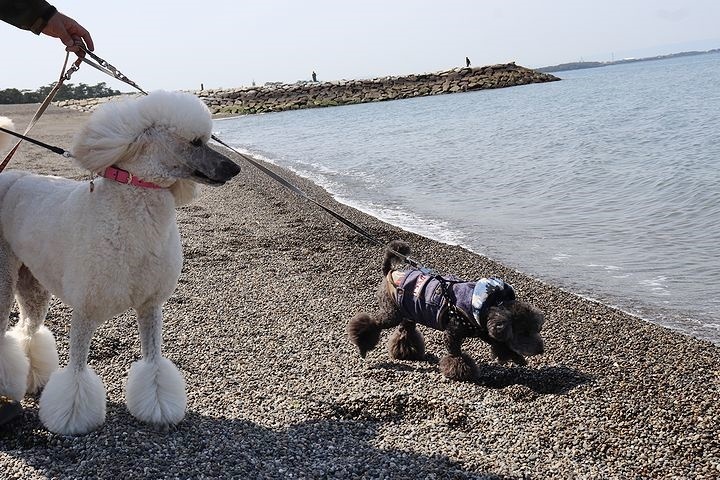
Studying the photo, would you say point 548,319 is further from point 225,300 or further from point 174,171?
point 174,171

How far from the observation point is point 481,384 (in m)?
4.90

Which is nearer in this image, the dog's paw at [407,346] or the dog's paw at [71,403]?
the dog's paw at [71,403]

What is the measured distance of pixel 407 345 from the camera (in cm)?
544

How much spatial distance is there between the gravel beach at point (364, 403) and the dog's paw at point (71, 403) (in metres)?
0.07

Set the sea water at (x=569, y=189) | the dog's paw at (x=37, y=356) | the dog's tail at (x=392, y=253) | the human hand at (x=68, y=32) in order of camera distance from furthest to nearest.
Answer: the sea water at (x=569, y=189) < the dog's tail at (x=392, y=253) < the dog's paw at (x=37, y=356) < the human hand at (x=68, y=32)

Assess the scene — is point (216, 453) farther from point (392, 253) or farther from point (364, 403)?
point (392, 253)

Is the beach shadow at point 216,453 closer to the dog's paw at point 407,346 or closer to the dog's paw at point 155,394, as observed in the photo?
the dog's paw at point 155,394

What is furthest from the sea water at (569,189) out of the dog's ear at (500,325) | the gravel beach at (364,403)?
the dog's ear at (500,325)

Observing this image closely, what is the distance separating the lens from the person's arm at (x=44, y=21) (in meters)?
3.91

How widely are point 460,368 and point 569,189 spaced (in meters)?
10.2

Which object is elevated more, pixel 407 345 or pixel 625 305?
pixel 407 345

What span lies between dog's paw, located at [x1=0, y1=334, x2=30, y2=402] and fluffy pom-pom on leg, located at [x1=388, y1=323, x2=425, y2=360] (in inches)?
106

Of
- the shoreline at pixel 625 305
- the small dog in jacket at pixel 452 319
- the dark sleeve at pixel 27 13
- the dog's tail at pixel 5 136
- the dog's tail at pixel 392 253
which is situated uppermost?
the dark sleeve at pixel 27 13

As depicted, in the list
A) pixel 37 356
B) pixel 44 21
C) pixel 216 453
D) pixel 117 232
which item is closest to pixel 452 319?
pixel 216 453
